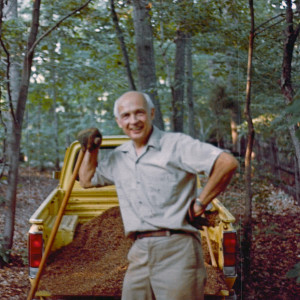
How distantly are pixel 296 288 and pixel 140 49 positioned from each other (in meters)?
5.45

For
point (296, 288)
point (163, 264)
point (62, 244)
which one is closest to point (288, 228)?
point (296, 288)

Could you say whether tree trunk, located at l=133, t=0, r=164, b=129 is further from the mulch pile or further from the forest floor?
the mulch pile

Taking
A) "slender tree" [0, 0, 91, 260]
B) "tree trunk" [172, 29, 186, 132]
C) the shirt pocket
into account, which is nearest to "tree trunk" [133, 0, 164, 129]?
"tree trunk" [172, 29, 186, 132]

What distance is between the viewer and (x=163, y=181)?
2365 millimetres

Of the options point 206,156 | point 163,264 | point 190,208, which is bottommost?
point 163,264

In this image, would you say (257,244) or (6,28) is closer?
(257,244)

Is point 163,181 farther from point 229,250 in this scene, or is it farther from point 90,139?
point 229,250

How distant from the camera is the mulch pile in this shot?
3.63m

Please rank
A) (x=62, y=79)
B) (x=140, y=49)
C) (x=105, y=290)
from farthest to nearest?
1. (x=62, y=79)
2. (x=140, y=49)
3. (x=105, y=290)

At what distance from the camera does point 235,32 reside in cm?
760

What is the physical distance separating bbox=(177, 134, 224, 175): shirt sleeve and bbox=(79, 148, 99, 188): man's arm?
59 cm

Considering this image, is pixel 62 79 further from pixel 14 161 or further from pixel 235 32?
pixel 14 161

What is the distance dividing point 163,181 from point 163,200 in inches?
4.2

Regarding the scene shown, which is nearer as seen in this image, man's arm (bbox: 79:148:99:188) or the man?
the man
